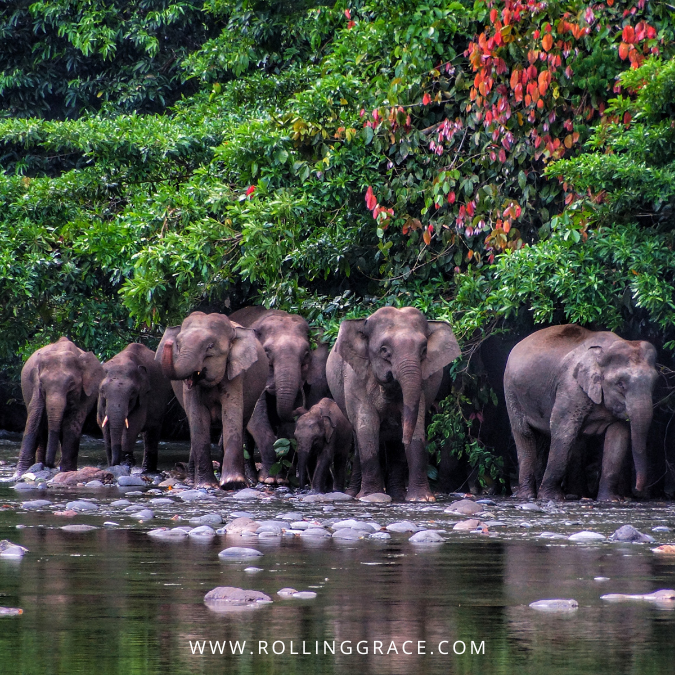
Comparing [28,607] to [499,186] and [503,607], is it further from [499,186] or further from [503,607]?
[499,186]

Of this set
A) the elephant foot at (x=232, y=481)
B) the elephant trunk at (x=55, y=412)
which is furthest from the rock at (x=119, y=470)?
the elephant foot at (x=232, y=481)

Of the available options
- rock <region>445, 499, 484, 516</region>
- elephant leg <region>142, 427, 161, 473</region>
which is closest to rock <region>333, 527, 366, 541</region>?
rock <region>445, 499, 484, 516</region>

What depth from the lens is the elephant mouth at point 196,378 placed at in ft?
44.6

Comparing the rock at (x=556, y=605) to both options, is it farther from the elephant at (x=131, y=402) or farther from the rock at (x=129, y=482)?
the elephant at (x=131, y=402)

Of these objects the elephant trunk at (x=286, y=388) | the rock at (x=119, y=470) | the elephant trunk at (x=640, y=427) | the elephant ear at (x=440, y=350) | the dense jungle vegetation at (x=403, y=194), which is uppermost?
the dense jungle vegetation at (x=403, y=194)

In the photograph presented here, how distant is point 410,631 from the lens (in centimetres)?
466

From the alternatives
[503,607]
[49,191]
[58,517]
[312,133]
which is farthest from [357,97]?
[503,607]

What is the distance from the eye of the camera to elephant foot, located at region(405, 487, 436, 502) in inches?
483

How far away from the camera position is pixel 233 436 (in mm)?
13734

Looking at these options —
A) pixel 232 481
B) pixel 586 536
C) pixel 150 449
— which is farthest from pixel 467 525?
pixel 150 449

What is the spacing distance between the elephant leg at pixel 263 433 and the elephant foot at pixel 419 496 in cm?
273

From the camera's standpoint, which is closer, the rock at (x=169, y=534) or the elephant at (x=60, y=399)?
the rock at (x=169, y=534)

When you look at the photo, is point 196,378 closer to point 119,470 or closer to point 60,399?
point 119,470

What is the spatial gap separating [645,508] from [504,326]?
333 cm
